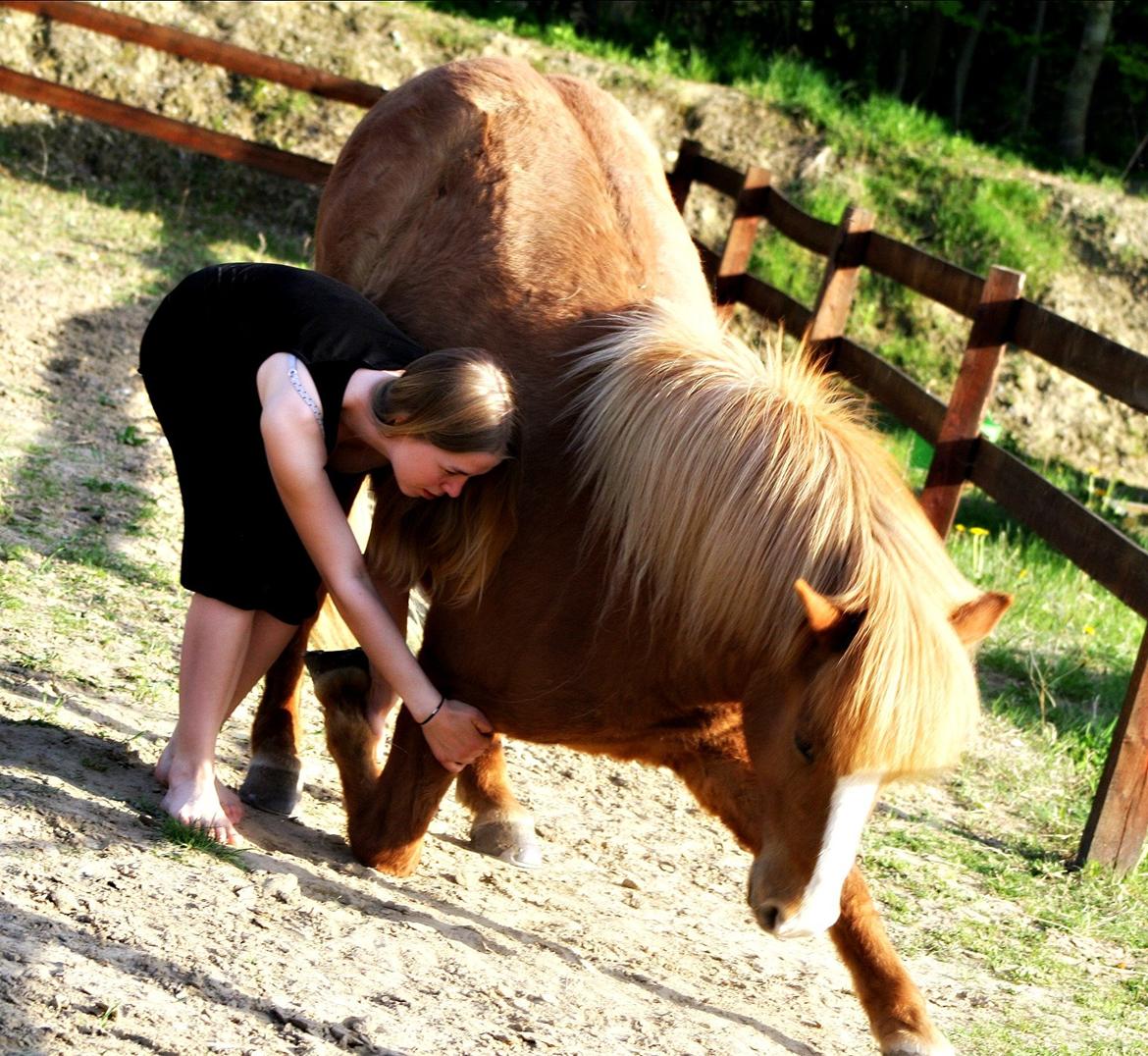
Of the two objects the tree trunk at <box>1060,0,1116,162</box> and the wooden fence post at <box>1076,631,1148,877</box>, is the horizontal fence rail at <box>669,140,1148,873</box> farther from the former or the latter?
the tree trunk at <box>1060,0,1116,162</box>

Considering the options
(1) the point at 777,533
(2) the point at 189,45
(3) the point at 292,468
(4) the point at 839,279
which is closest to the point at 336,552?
(3) the point at 292,468

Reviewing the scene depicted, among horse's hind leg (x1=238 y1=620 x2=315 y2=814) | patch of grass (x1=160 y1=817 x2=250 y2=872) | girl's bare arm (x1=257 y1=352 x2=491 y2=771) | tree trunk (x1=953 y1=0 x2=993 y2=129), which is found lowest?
horse's hind leg (x1=238 y1=620 x2=315 y2=814)

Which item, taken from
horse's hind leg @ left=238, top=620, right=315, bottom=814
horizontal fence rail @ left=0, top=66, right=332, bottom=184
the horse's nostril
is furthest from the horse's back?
horizontal fence rail @ left=0, top=66, right=332, bottom=184

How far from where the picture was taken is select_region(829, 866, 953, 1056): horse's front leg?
277 cm

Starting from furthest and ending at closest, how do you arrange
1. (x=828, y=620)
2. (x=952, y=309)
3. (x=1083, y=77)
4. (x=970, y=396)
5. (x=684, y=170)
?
(x=1083, y=77), (x=684, y=170), (x=952, y=309), (x=970, y=396), (x=828, y=620)

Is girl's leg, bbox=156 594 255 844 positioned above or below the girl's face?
below

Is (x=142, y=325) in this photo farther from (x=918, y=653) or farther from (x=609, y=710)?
(x=918, y=653)

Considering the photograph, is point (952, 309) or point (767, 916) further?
point (952, 309)

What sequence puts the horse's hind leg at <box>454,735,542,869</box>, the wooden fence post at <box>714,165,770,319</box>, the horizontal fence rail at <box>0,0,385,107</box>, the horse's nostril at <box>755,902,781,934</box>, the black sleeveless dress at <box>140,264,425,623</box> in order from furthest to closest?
the horizontal fence rail at <box>0,0,385,107</box> < the wooden fence post at <box>714,165,770,319</box> < the horse's hind leg at <box>454,735,542,869</box> < the black sleeveless dress at <box>140,264,425,623</box> < the horse's nostril at <box>755,902,781,934</box>

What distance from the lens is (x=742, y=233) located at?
8391 mm

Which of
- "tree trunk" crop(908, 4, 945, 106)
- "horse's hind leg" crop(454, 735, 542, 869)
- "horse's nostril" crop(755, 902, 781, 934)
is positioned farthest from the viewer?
"tree trunk" crop(908, 4, 945, 106)

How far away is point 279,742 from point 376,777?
29 cm

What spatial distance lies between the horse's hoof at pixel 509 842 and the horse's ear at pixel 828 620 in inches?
46.4

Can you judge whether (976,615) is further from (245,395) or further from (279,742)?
(279,742)
